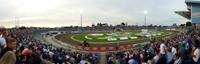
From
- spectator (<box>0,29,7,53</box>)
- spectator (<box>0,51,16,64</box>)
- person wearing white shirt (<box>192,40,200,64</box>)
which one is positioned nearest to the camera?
spectator (<box>0,51,16,64</box>)

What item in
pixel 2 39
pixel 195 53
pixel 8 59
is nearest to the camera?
pixel 8 59

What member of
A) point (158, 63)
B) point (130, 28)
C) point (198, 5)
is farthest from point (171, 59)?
point (130, 28)

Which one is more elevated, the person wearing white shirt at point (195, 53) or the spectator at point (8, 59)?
the spectator at point (8, 59)

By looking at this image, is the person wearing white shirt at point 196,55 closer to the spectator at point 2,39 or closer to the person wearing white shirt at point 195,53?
the person wearing white shirt at point 195,53

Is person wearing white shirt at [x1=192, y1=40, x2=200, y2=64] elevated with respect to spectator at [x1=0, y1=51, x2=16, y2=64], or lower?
lower

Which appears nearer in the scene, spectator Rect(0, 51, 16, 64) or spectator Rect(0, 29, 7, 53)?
spectator Rect(0, 51, 16, 64)

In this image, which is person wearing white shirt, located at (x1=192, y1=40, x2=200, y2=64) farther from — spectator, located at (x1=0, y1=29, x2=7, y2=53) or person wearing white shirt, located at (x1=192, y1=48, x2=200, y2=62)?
spectator, located at (x1=0, y1=29, x2=7, y2=53)

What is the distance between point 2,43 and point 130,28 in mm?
96238

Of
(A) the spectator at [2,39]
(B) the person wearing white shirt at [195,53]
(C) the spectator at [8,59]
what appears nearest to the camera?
(C) the spectator at [8,59]

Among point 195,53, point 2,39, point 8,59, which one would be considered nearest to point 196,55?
point 195,53

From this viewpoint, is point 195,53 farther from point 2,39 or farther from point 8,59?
point 8,59

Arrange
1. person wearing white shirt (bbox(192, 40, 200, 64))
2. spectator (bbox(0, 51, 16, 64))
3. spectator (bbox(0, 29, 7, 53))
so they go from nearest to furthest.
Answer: spectator (bbox(0, 51, 16, 64)), spectator (bbox(0, 29, 7, 53)), person wearing white shirt (bbox(192, 40, 200, 64))

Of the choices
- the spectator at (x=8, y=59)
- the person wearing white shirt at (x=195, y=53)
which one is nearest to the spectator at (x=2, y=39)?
the spectator at (x=8, y=59)

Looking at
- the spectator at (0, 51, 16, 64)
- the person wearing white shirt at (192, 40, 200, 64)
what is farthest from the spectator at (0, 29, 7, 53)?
the person wearing white shirt at (192, 40, 200, 64)
